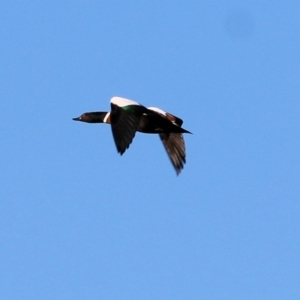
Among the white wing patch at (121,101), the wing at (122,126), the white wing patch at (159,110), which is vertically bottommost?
the wing at (122,126)

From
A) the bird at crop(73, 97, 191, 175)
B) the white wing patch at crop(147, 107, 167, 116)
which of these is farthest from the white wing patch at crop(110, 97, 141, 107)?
the white wing patch at crop(147, 107, 167, 116)

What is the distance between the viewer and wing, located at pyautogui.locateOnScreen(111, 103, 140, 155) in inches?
1224

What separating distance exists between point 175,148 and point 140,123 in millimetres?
3928

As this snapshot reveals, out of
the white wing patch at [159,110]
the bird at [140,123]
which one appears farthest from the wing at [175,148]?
the white wing patch at [159,110]

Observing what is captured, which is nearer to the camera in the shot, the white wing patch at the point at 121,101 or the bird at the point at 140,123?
the bird at the point at 140,123

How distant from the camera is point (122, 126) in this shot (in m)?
31.7

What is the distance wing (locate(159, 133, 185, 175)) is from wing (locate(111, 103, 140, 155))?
5018 mm

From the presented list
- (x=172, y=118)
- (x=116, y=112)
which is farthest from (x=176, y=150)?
(x=116, y=112)

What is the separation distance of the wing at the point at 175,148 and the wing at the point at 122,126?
5.02 meters

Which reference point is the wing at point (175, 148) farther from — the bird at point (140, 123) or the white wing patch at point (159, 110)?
the white wing patch at point (159, 110)

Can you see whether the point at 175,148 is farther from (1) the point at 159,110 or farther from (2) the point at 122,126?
(2) the point at 122,126

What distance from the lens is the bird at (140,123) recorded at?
103 ft

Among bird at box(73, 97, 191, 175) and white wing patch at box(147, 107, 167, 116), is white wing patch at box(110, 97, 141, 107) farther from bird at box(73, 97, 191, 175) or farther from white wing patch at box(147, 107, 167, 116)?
white wing patch at box(147, 107, 167, 116)

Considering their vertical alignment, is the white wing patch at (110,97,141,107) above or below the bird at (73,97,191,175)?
above
